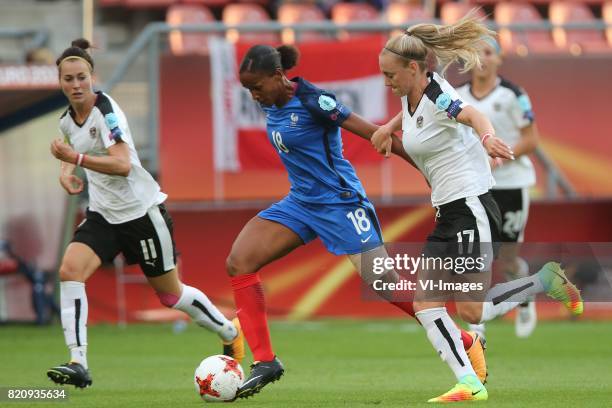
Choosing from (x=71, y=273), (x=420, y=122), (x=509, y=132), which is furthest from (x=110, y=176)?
(x=509, y=132)

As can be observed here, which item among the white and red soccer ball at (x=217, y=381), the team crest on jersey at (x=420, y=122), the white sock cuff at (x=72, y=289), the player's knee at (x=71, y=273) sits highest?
the team crest on jersey at (x=420, y=122)

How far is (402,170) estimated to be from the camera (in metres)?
16.2

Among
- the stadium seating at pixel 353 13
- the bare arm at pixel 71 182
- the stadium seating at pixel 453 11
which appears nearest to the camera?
the bare arm at pixel 71 182

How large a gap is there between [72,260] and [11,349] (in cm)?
387

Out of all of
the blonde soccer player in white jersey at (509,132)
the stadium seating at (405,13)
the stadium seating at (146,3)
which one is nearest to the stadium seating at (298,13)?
the stadium seating at (405,13)

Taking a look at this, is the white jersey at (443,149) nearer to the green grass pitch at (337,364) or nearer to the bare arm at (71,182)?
the green grass pitch at (337,364)

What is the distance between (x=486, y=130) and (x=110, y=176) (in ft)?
10.3

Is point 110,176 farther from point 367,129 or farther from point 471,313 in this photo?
point 471,313

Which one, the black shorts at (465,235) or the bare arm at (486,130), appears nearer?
the bare arm at (486,130)

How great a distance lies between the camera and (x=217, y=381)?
8094 millimetres

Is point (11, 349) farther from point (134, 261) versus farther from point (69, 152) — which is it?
point (69, 152)

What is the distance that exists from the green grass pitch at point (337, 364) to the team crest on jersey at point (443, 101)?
1.74 metres

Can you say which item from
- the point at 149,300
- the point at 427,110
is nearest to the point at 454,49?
the point at 427,110

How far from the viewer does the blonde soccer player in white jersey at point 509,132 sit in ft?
39.3
